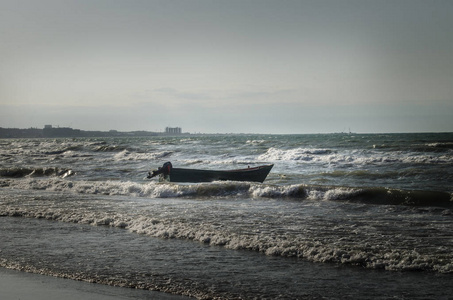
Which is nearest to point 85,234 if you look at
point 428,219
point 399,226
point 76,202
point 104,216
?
point 104,216

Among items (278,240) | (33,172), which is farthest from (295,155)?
(278,240)

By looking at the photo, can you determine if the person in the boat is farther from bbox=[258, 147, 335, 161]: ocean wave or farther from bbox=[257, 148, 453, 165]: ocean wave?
bbox=[258, 147, 335, 161]: ocean wave

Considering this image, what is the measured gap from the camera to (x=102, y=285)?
591cm

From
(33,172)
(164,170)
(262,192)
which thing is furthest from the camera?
(33,172)

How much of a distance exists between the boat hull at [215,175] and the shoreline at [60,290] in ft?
50.3

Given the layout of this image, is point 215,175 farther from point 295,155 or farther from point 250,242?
point 295,155

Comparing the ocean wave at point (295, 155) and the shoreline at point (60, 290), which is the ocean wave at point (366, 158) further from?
the shoreline at point (60, 290)

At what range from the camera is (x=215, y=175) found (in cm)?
2169

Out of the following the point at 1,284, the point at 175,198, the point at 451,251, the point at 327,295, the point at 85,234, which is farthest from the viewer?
the point at 175,198

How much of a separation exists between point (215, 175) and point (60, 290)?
52.9ft

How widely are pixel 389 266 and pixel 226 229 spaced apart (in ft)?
13.0

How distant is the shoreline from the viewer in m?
5.38

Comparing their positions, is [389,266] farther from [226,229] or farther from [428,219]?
[428,219]

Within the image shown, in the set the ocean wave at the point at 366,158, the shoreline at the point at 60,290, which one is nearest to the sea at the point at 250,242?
the shoreline at the point at 60,290
